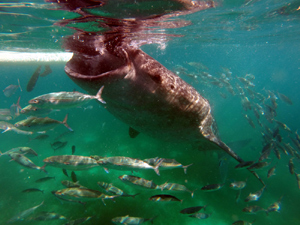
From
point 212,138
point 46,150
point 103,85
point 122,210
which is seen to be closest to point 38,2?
point 103,85

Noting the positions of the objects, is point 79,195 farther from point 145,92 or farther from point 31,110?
point 145,92

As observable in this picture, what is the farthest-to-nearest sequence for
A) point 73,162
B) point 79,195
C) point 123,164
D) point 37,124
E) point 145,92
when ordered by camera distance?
1. point 37,124
2. point 73,162
3. point 123,164
4. point 79,195
5. point 145,92

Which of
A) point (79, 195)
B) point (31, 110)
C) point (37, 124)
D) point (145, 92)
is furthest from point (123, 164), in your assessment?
point (31, 110)

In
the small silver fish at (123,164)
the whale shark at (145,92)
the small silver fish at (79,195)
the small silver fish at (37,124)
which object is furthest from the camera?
the small silver fish at (37,124)

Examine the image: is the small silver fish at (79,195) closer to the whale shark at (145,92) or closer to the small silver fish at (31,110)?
the whale shark at (145,92)

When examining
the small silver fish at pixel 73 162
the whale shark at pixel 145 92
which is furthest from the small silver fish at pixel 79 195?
the whale shark at pixel 145 92

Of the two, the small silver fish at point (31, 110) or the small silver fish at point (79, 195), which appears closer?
Answer: the small silver fish at point (79, 195)

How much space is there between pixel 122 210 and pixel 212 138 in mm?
4047

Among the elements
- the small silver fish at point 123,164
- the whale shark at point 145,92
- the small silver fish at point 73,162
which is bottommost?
the small silver fish at point 73,162

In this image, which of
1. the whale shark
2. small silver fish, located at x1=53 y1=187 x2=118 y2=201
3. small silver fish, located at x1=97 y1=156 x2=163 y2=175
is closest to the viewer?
the whale shark

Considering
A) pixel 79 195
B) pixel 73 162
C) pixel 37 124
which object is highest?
pixel 37 124

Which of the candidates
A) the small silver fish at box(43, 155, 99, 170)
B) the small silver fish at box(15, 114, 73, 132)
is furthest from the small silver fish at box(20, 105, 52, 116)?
the small silver fish at box(43, 155, 99, 170)

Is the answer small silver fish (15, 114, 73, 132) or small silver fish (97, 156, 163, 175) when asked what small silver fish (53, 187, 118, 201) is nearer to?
small silver fish (97, 156, 163, 175)

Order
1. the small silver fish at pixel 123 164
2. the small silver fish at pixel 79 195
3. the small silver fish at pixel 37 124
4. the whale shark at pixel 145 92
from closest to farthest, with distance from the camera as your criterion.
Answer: the whale shark at pixel 145 92, the small silver fish at pixel 79 195, the small silver fish at pixel 123 164, the small silver fish at pixel 37 124
